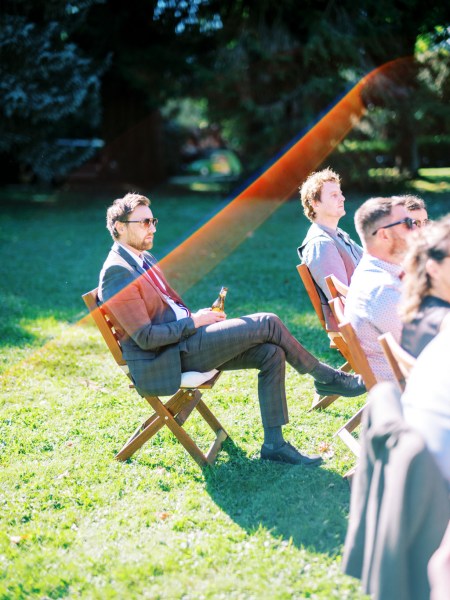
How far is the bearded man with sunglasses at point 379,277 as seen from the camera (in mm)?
3791

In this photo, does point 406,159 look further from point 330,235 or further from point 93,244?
point 330,235

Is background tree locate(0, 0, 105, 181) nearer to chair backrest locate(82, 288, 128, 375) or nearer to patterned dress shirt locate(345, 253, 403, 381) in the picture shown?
chair backrest locate(82, 288, 128, 375)

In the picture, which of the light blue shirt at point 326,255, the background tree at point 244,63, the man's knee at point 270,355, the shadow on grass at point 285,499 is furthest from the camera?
the background tree at point 244,63

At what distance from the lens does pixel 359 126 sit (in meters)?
18.9

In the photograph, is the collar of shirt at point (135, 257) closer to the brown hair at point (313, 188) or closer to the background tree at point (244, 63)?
the brown hair at point (313, 188)

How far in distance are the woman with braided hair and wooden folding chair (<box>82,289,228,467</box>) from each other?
168cm

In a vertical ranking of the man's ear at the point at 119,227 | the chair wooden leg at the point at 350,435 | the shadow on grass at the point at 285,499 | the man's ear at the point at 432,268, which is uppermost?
the man's ear at the point at 432,268

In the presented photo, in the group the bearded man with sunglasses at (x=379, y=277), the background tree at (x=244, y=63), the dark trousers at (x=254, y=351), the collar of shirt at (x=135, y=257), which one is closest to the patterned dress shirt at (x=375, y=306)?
the bearded man with sunglasses at (x=379, y=277)

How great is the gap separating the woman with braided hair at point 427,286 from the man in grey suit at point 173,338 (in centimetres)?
143

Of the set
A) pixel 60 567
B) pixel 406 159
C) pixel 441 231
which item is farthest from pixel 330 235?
pixel 406 159

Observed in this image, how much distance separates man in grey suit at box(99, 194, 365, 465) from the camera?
4.32 meters

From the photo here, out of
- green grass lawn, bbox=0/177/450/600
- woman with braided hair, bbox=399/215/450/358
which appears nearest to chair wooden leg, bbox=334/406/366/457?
green grass lawn, bbox=0/177/450/600

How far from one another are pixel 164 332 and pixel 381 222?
4.66 ft

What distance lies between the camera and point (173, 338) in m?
4.32
